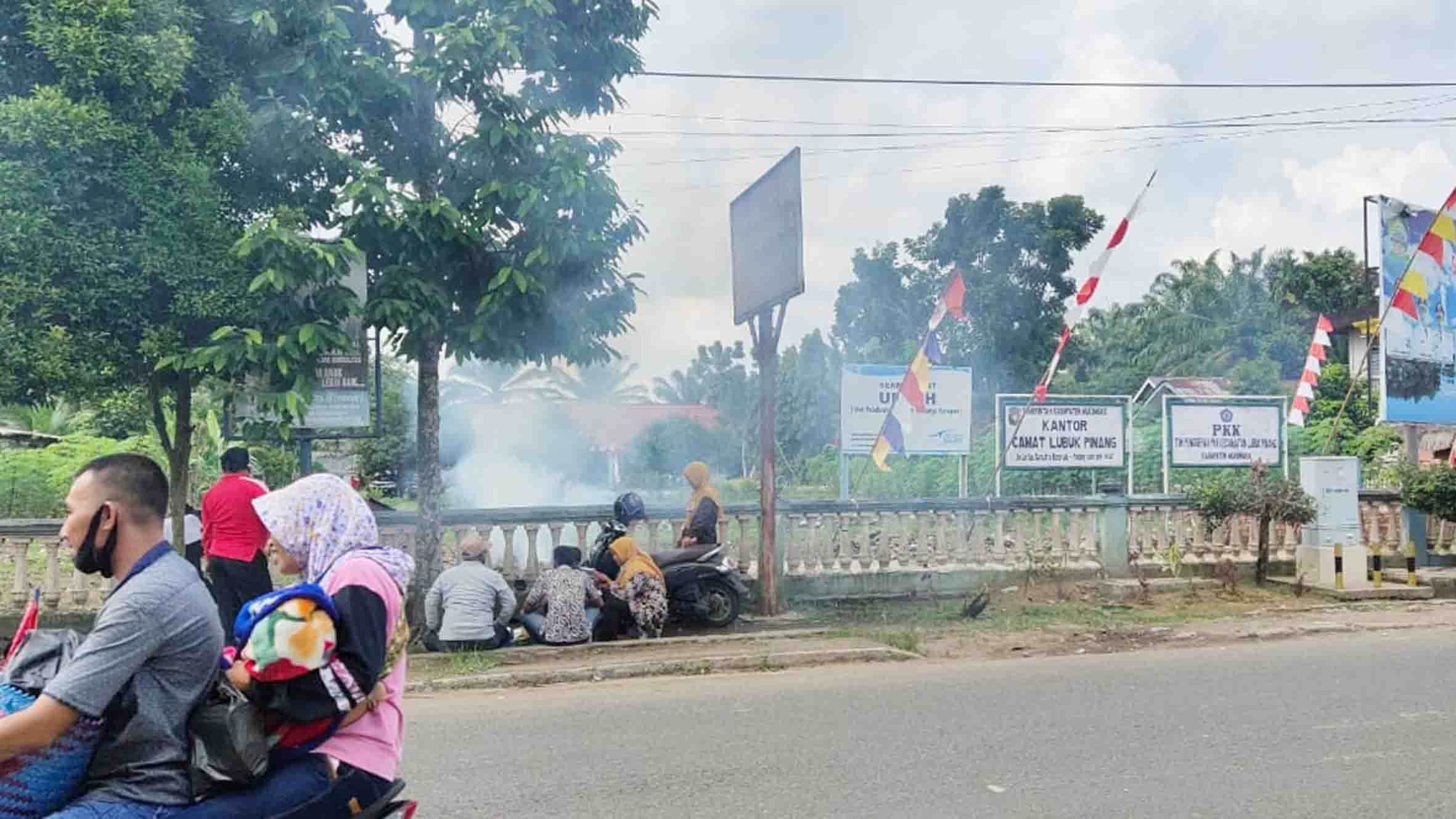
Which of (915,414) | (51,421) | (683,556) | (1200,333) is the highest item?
(1200,333)

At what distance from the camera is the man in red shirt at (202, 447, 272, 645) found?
24.6 ft

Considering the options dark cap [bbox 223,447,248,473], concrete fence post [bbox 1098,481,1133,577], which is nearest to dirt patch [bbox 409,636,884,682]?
dark cap [bbox 223,447,248,473]

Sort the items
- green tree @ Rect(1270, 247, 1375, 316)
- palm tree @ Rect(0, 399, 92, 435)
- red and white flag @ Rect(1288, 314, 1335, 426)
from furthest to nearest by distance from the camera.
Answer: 1. green tree @ Rect(1270, 247, 1375, 316)
2. palm tree @ Rect(0, 399, 92, 435)
3. red and white flag @ Rect(1288, 314, 1335, 426)

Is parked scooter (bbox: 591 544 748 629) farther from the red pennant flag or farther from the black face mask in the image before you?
the black face mask

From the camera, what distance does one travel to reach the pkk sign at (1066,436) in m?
14.6

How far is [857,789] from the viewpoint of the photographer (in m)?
5.47

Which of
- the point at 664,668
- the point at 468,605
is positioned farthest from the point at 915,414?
the point at 468,605

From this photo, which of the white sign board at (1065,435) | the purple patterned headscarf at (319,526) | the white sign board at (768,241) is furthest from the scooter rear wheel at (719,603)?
the purple patterned headscarf at (319,526)

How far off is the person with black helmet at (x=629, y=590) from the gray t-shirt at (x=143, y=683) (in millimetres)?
7180

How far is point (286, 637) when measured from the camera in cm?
243

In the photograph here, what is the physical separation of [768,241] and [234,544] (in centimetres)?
530

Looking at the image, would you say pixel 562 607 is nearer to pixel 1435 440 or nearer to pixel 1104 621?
pixel 1104 621

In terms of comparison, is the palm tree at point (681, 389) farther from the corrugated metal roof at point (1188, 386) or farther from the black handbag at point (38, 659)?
the black handbag at point (38, 659)

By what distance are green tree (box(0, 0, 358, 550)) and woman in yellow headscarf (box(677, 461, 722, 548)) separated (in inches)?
135
